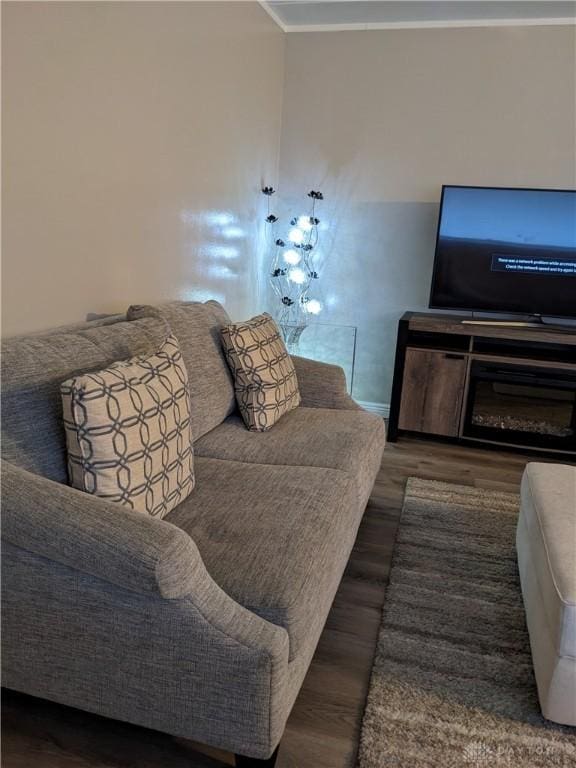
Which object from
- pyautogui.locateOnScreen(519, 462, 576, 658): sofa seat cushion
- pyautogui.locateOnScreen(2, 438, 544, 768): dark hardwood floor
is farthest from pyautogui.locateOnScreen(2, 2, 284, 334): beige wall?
pyautogui.locateOnScreen(519, 462, 576, 658): sofa seat cushion

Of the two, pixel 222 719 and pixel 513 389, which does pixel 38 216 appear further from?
pixel 513 389

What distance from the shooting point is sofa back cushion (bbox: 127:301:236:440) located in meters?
2.23

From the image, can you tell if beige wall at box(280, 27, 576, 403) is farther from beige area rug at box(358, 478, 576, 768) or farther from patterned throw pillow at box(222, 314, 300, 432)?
beige area rug at box(358, 478, 576, 768)

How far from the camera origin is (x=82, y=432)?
56.5 inches

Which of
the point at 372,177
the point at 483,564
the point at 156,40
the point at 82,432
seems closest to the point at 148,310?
the point at 82,432

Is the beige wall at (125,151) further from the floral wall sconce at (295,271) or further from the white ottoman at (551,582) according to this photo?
the white ottoman at (551,582)

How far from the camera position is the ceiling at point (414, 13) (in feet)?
11.5

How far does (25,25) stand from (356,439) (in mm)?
1702

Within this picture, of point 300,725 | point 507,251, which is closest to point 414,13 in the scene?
point 507,251

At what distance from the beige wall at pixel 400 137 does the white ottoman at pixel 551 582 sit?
213 cm

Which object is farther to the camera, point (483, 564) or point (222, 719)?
point (483, 564)

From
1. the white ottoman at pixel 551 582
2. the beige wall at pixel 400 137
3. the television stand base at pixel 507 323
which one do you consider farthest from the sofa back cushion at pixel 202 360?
the beige wall at pixel 400 137

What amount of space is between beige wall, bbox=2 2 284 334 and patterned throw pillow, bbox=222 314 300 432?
1.60 ft

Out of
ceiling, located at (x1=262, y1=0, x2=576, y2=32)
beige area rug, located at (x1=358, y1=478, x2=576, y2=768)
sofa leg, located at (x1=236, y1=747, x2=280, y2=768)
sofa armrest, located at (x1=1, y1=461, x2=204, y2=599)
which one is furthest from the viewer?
ceiling, located at (x1=262, y1=0, x2=576, y2=32)
